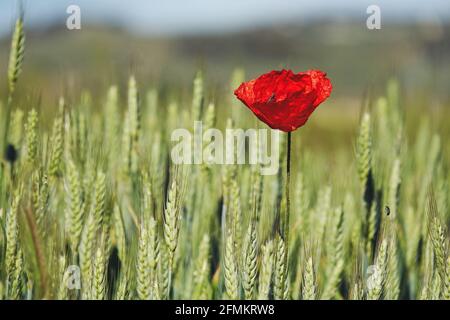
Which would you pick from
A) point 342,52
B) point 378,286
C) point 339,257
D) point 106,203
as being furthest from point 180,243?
point 342,52

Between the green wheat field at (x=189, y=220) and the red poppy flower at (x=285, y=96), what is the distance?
0.14m

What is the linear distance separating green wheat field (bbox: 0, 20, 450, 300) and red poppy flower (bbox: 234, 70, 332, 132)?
0.14m

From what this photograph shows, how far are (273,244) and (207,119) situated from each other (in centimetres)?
36

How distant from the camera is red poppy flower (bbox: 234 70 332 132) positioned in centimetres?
94

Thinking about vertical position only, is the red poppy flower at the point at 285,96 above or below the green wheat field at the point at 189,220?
above

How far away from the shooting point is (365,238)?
1.31m

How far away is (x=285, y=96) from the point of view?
0.97 metres

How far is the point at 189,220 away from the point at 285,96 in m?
0.46

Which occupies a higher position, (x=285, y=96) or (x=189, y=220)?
(x=285, y=96)

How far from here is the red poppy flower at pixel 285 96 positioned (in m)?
0.94

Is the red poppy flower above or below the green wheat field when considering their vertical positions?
above

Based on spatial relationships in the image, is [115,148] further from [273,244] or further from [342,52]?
[342,52]

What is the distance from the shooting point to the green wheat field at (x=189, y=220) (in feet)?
3.41

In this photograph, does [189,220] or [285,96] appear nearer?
[285,96]
